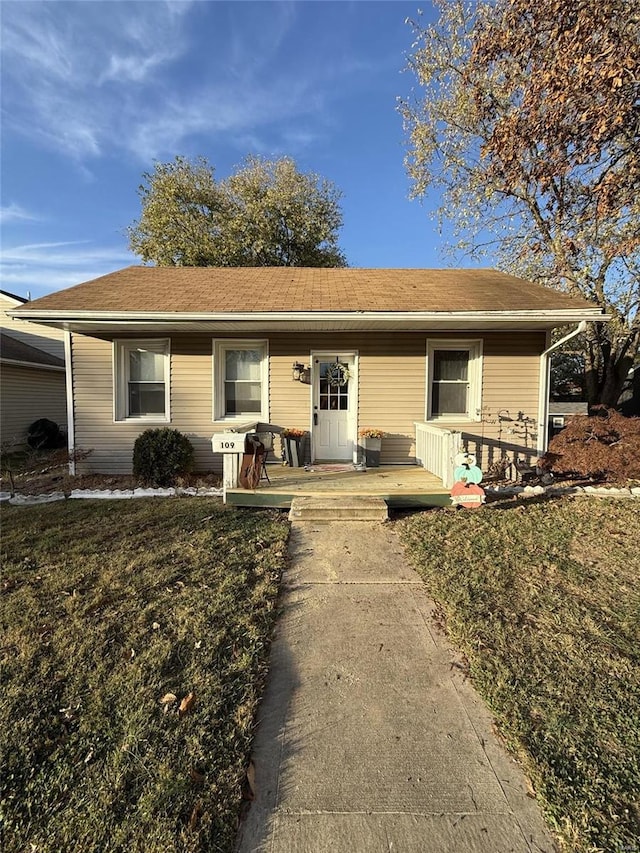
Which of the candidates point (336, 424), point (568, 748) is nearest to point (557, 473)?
point (336, 424)

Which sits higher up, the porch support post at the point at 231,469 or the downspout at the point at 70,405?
the downspout at the point at 70,405

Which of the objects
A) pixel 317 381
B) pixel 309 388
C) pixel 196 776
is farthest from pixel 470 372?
pixel 196 776

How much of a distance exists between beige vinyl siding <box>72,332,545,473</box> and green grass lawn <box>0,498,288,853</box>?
326 centimetres

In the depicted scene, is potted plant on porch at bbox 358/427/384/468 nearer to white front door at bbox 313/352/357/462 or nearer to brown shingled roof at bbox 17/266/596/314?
white front door at bbox 313/352/357/462

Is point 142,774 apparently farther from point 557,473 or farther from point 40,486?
point 557,473

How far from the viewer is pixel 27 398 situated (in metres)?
12.8

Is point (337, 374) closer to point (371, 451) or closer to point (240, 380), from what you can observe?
point (371, 451)

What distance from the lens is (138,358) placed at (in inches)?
299

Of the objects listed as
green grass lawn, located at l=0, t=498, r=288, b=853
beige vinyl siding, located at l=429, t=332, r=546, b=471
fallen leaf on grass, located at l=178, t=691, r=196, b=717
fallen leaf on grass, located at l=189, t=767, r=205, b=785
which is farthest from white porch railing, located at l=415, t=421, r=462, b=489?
fallen leaf on grass, located at l=189, t=767, r=205, b=785

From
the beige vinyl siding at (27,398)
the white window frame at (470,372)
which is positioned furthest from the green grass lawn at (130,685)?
the beige vinyl siding at (27,398)

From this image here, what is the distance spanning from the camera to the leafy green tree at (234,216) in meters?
17.2

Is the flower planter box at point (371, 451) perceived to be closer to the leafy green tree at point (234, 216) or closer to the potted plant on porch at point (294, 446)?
the potted plant on porch at point (294, 446)

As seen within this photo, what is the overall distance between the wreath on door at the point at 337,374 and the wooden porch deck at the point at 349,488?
178 cm

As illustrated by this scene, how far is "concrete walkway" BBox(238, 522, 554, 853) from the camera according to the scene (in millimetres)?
1550
